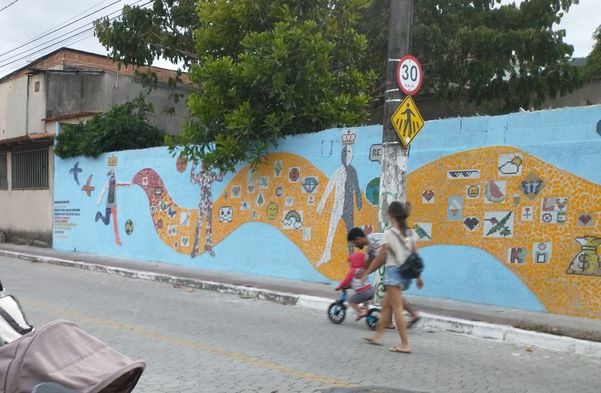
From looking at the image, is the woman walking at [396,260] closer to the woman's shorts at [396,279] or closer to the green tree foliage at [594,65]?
the woman's shorts at [396,279]

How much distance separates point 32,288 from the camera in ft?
36.4

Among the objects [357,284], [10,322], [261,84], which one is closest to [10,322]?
[10,322]

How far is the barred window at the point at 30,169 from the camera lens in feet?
66.0

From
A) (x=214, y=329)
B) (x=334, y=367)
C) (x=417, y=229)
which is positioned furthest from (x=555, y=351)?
(x=214, y=329)

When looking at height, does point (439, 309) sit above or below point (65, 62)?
below

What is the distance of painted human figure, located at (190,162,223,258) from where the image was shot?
13742 millimetres

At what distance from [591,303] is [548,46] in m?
9.26

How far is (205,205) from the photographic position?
13.9 meters

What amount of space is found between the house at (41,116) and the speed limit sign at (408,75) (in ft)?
39.1

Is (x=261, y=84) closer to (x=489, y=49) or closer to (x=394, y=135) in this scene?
(x=394, y=135)

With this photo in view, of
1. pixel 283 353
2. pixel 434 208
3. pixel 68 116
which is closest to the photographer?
pixel 283 353

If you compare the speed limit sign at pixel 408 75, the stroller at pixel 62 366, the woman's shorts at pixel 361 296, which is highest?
the speed limit sign at pixel 408 75

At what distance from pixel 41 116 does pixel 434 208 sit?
54.3 feet

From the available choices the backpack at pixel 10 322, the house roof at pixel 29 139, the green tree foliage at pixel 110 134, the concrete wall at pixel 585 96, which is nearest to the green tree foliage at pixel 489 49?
the concrete wall at pixel 585 96
